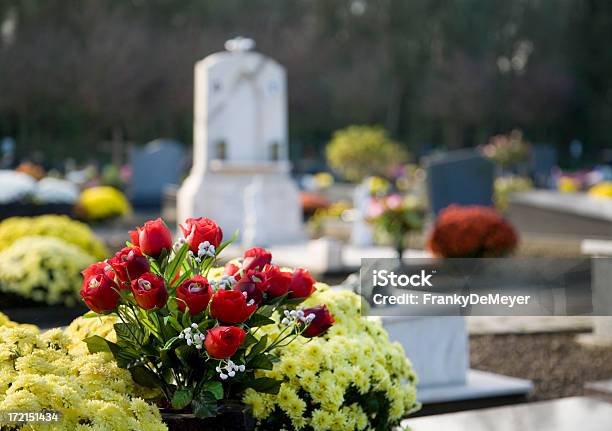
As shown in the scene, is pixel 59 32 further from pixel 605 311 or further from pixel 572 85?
pixel 605 311

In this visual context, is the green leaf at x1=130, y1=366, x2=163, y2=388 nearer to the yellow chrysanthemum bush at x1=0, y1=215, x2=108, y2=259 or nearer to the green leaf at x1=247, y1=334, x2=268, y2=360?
the green leaf at x1=247, y1=334, x2=268, y2=360

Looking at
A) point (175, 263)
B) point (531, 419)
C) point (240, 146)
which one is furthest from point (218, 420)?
point (240, 146)

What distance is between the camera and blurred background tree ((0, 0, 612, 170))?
47803mm

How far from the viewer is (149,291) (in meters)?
2.77

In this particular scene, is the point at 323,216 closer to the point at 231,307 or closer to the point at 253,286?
the point at 253,286

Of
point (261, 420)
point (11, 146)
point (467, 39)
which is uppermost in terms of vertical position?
point (467, 39)

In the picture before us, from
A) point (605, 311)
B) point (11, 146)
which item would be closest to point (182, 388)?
point (605, 311)

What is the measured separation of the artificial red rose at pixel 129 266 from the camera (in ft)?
9.61

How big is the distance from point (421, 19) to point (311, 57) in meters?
7.16

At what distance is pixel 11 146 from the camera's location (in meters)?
44.8

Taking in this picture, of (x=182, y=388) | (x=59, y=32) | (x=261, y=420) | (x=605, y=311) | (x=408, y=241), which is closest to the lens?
Answer: (x=182, y=388)

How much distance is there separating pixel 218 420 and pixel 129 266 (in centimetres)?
56

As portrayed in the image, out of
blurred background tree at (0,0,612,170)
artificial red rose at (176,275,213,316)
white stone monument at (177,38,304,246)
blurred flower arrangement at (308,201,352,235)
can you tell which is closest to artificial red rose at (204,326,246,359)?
artificial red rose at (176,275,213,316)

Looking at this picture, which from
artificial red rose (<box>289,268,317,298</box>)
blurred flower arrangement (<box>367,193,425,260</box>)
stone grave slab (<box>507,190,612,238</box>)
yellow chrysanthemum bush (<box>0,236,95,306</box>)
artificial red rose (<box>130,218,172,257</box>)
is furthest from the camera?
stone grave slab (<box>507,190,612,238</box>)
